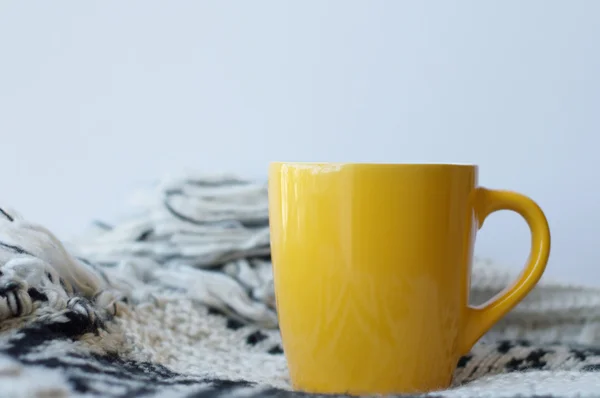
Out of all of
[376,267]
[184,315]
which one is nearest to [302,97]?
[184,315]

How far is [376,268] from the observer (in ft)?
1.38

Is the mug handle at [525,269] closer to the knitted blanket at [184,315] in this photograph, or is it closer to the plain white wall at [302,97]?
the knitted blanket at [184,315]

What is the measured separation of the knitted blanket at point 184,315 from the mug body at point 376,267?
0.04 meters

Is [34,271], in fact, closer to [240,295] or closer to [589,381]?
[240,295]

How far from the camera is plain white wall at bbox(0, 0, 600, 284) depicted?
0.75 meters

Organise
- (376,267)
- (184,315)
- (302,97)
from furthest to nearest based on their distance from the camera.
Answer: (302,97) < (184,315) < (376,267)

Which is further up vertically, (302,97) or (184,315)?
(302,97)

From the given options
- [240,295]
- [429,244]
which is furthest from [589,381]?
[240,295]

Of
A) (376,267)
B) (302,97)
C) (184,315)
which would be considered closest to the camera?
(376,267)

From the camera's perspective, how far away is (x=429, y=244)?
42 cm

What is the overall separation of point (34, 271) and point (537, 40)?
0.58m

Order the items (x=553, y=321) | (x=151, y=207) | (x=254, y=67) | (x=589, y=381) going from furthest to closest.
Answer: (x=254, y=67) → (x=151, y=207) → (x=553, y=321) → (x=589, y=381)

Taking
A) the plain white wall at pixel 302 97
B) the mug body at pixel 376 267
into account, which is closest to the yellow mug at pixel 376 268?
the mug body at pixel 376 267

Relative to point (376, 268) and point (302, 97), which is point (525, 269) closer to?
point (376, 268)
